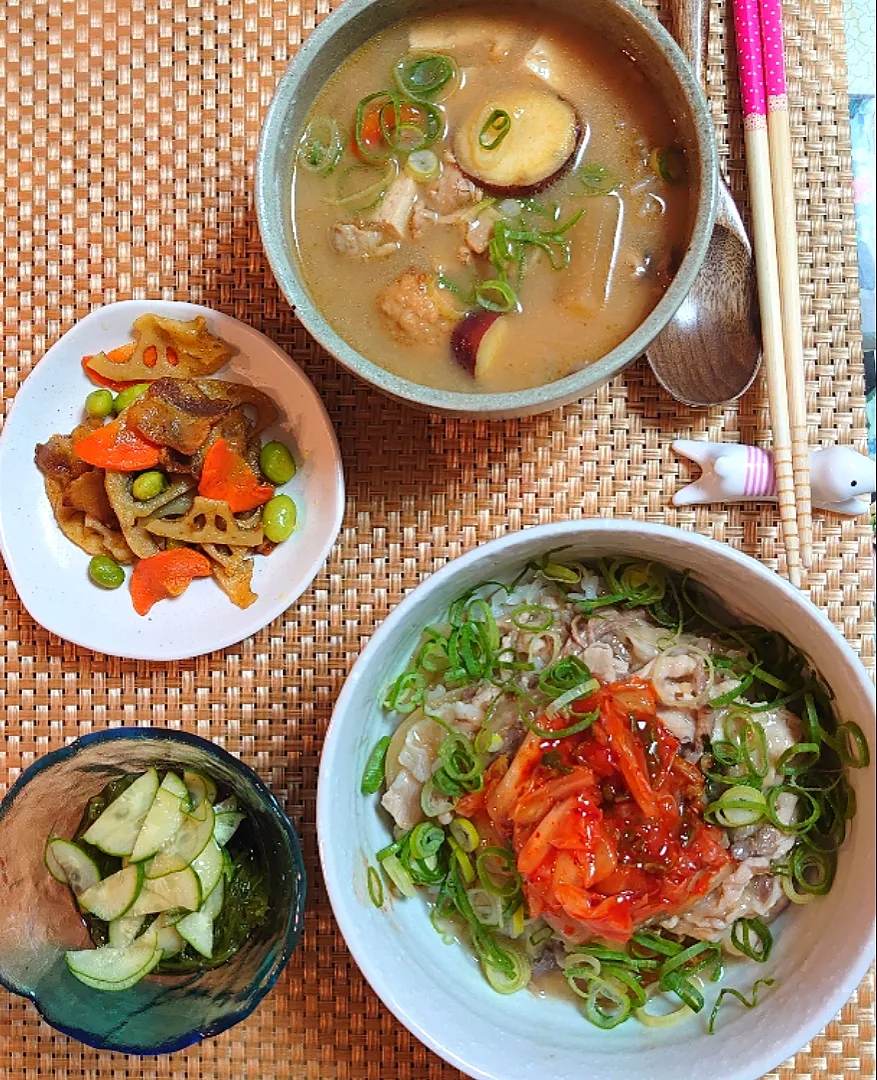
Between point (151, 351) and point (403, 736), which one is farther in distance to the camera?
point (151, 351)

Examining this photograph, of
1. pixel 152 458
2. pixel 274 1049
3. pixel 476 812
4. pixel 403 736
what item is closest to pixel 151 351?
pixel 152 458

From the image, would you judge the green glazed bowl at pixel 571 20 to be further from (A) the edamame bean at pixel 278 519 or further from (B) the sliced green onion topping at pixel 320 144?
(A) the edamame bean at pixel 278 519

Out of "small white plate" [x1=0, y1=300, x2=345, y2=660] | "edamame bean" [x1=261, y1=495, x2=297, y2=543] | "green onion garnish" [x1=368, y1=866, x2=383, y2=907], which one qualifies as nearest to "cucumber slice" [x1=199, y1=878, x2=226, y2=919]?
"green onion garnish" [x1=368, y1=866, x2=383, y2=907]

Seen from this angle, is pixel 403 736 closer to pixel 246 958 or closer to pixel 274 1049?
pixel 246 958

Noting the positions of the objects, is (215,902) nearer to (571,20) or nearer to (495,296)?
(495,296)

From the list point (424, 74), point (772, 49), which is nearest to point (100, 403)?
point (424, 74)

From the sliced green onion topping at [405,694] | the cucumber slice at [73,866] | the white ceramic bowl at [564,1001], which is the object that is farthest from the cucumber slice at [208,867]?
the sliced green onion topping at [405,694]

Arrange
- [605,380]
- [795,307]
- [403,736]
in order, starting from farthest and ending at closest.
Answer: [795,307] < [403,736] < [605,380]
